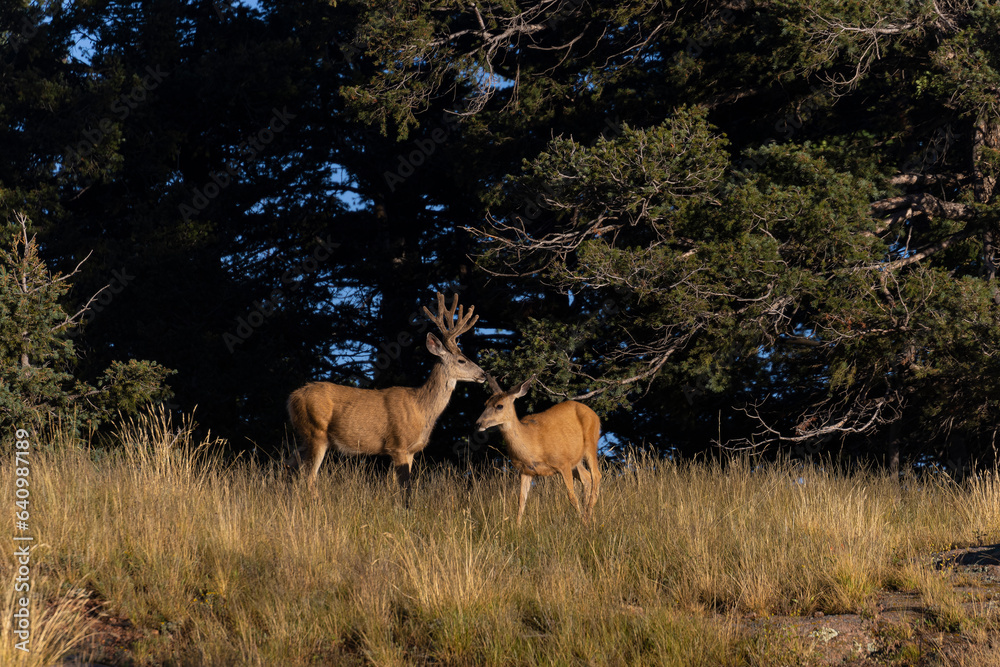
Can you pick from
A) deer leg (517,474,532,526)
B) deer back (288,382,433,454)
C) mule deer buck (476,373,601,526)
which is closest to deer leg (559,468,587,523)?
mule deer buck (476,373,601,526)

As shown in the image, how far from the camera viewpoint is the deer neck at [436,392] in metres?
12.0

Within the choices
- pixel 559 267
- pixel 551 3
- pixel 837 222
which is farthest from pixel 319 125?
pixel 837 222

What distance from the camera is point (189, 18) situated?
2056 centimetres

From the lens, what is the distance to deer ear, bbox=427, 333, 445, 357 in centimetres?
1201

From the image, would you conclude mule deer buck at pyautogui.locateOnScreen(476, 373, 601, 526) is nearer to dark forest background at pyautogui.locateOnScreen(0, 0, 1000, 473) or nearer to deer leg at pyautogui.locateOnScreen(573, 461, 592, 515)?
deer leg at pyautogui.locateOnScreen(573, 461, 592, 515)

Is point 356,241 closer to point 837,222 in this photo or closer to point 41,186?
point 41,186

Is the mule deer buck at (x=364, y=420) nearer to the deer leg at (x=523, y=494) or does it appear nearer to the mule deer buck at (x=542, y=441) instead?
the mule deer buck at (x=542, y=441)

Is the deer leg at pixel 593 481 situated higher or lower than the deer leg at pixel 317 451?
lower
